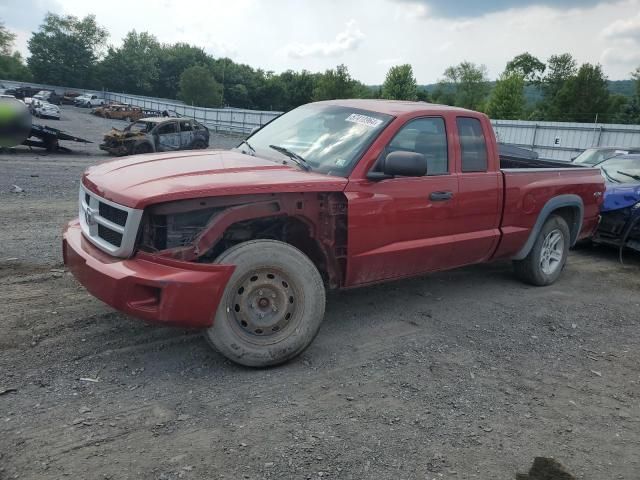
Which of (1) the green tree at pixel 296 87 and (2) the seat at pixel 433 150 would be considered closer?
(2) the seat at pixel 433 150

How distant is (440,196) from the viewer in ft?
14.8

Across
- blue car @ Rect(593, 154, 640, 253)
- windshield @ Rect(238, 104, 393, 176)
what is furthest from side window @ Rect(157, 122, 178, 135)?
blue car @ Rect(593, 154, 640, 253)

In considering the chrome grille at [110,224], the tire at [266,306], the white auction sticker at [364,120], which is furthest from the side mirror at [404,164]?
the chrome grille at [110,224]

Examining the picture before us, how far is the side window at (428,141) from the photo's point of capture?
14.5 feet

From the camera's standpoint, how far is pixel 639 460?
9.65 feet

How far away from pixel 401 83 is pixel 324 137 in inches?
1895

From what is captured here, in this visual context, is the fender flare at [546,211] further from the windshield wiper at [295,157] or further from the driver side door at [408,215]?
the windshield wiper at [295,157]

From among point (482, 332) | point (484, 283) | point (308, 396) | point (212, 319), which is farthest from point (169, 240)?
point (484, 283)

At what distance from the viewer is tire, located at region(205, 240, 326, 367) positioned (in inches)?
135

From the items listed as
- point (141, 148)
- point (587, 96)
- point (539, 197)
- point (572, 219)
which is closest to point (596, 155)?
point (572, 219)

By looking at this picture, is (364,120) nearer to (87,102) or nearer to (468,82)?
(87,102)

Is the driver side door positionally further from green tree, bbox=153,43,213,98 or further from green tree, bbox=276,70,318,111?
green tree, bbox=153,43,213,98

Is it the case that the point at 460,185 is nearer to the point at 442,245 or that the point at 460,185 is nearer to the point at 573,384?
the point at 442,245

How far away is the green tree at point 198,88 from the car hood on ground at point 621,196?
2602 inches
